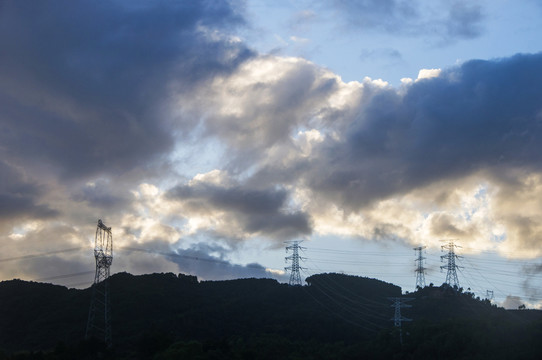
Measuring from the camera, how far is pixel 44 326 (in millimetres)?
152375

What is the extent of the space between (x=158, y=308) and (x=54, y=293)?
119ft

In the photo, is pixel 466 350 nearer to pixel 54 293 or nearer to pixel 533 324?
pixel 533 324

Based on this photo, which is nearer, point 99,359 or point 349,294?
point 99,359

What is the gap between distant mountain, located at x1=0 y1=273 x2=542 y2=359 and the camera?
109125 millimetres

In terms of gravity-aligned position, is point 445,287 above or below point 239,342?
above

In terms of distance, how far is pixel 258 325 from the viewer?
159000mm

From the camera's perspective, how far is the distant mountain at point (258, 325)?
10912 cm

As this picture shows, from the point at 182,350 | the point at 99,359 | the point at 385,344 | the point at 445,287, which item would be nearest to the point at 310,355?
the point at 385,344

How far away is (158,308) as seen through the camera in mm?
168125

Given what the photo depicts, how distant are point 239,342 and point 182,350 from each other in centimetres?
2182

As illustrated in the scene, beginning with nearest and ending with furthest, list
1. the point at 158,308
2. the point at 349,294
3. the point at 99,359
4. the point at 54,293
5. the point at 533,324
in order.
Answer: the point at 99,359 < the point at 533,324 < the point at 158,308 < the point at 54,293 < the point at 349,294

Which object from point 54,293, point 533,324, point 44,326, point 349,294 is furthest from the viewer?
point 349,294

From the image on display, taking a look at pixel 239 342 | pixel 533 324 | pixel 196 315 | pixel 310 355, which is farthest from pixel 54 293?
pixel 533 324

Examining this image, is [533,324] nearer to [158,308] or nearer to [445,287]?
[445,287]
